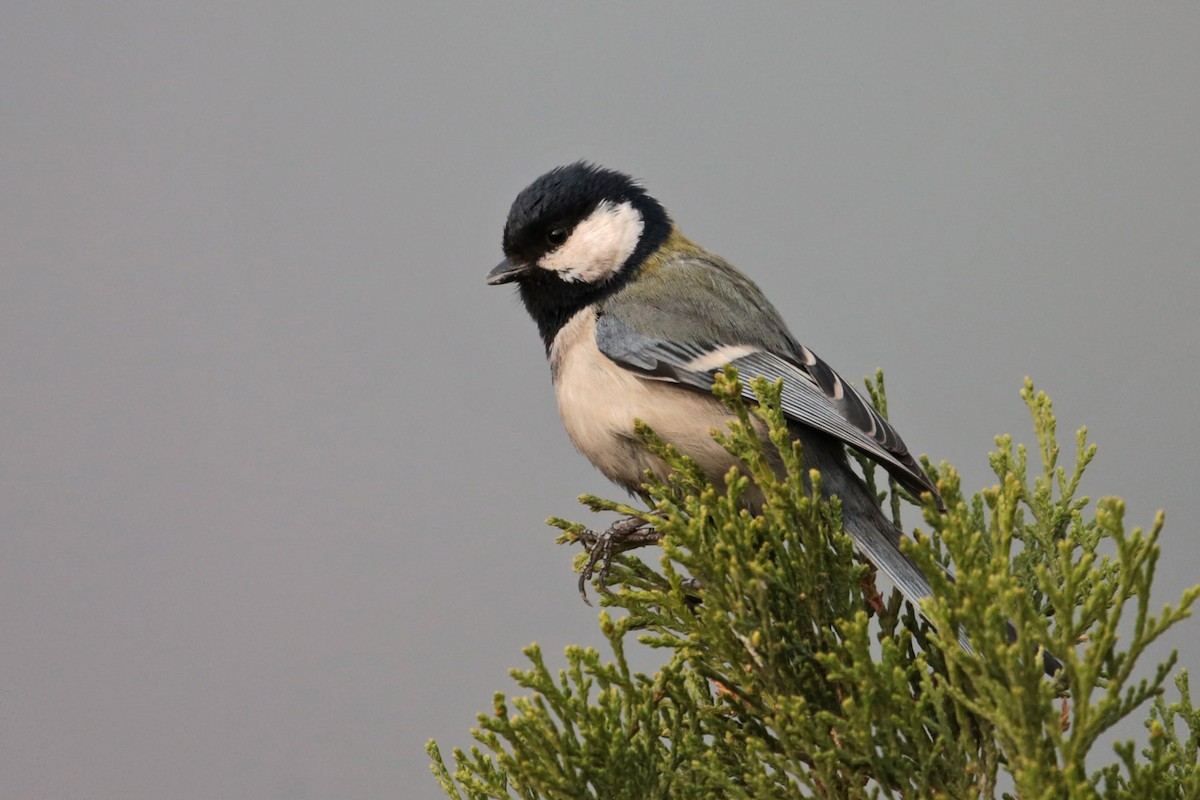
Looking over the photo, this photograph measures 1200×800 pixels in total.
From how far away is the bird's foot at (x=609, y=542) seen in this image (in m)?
1.56

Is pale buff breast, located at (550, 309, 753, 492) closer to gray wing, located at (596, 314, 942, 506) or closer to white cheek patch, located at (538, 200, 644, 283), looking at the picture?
gray wing, located at (596, 314, 942, 506)

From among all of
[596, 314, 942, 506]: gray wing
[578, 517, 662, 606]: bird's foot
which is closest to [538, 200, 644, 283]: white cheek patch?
[596, 314, 942, 506]: gray wing

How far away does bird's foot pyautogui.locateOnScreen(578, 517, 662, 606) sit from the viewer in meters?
1.56

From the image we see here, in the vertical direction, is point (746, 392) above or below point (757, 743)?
above

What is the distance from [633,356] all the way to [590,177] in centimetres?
39

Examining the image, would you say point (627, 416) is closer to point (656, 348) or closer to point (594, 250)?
point (656, 348)

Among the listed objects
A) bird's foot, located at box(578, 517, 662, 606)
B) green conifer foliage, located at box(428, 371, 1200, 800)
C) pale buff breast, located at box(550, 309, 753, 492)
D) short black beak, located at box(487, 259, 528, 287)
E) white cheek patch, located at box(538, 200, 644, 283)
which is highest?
short black beak, located at box(487, 259, 528, 287)

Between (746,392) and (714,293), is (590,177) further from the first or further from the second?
(746,392)

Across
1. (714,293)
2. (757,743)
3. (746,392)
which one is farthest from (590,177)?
(757,743)

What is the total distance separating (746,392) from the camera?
1.62m

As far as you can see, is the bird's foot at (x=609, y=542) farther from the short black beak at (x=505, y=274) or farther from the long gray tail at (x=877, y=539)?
the short black beak at (x=505, y=274)

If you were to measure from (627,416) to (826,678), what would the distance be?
547mm

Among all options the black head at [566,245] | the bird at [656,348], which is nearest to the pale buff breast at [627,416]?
the bird at [656,348]

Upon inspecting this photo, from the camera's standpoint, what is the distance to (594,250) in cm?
185
